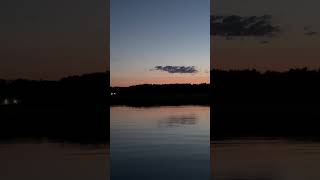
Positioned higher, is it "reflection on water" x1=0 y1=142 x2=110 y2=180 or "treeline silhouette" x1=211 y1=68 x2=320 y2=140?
"treeline silhouette" x1=211 y1=68 x2=320 y2=140

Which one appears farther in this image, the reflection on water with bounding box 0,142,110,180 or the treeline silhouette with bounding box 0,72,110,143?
the treeline silhouette with bounding box 0,72,110,143

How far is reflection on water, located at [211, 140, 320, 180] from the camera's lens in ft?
21.4

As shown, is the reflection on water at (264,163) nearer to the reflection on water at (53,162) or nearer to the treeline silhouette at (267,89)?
the treeline silhouette at (267,89)

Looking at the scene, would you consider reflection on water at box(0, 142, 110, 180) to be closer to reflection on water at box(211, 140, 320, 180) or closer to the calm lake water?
the calm lake water

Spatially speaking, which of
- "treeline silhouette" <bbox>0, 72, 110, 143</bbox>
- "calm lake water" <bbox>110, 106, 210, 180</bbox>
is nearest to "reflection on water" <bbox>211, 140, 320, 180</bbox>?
"calm lake water" <bbox>110, 106, 210, 180</bbox>

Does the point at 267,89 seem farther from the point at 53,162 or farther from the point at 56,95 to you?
the point at 53,162

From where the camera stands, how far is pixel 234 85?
8312mm

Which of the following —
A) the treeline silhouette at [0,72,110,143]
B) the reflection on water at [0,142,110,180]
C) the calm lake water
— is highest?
the treeline silhouette at [0,72,110,143]

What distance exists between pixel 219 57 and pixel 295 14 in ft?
4.73

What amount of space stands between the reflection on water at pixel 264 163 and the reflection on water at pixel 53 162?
1841 millimetres

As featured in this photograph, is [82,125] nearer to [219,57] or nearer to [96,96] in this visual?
[96,96]

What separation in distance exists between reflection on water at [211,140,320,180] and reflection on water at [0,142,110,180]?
6.04 feet

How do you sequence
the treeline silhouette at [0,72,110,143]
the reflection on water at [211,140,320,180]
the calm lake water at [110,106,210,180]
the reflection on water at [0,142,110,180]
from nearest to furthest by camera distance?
the reflection on water at [0,142,110,180] < the reflection on water at [211,140,320,180] < the treeline silhouette at [0,72,110,143] < the calm lake water at [110,106,210,180]

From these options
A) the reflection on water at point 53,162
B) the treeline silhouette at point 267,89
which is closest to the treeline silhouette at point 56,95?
the reflection on water at point 53,162
